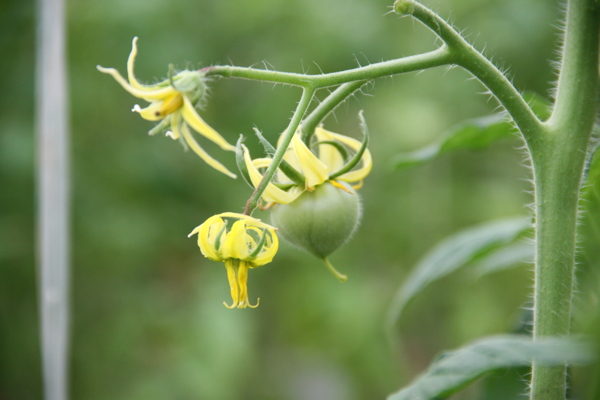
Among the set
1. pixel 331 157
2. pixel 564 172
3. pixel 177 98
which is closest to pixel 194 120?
pixel 177 98

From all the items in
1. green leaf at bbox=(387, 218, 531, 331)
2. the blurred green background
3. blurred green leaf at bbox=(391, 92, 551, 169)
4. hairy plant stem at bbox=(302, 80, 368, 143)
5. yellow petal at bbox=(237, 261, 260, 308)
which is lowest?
yellow petal at bbox=(237, 261, 260, 308)

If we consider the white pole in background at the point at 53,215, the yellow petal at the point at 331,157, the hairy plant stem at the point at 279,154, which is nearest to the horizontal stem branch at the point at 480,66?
the hairy plant stem at the point at 279,154

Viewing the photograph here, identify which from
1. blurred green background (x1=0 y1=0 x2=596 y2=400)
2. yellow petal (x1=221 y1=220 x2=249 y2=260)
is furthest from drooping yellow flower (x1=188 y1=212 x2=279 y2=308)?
blurred green background (x1=0 y1=0 x2=596 y2=400)

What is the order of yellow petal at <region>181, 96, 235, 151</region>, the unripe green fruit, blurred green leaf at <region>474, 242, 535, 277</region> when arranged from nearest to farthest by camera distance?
yellow petal at <region>181, 96, 235, 151</region>
the unripe green fruit
blurred green leaf at <region>474, 242, 535, 277</region>

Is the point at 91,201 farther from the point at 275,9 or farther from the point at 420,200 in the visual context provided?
the point at 420,200

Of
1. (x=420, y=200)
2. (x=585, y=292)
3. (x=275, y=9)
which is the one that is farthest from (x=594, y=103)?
(x=275, y=9)

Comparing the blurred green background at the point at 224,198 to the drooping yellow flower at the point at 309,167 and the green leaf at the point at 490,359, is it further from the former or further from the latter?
the green leaf at the point at 490,359

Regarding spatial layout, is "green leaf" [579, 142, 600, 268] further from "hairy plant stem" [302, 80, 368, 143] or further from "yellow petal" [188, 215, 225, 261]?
"yellow petal" [188, 215, 225, 261]

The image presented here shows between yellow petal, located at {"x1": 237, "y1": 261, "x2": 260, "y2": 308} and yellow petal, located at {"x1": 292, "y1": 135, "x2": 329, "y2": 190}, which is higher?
yellow petal, located at {"x1": 292, "y1": 135, "x2": 329, "y2": 190}
